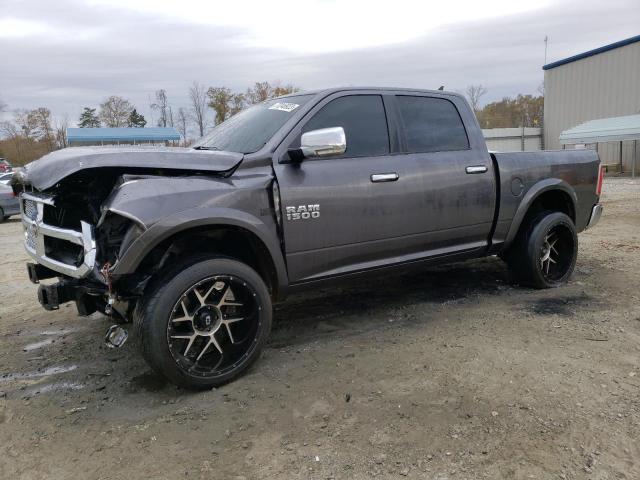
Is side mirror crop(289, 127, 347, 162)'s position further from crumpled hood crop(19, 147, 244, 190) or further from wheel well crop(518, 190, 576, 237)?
wheel well crop(518, 190, 576, 237)

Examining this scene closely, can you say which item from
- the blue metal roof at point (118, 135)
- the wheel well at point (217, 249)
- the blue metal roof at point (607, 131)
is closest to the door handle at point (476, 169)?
the wheel well at point (217, 249)

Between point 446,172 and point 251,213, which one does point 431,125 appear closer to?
point 446,172

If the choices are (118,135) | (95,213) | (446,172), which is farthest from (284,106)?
(118,135)

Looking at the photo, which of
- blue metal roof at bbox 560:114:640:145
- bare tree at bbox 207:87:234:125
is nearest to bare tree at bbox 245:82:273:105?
bare tree at bbox 207:87:234:125

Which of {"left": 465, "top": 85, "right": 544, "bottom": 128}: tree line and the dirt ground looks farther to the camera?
{"left": 465, "top": 85, "right": 544, "bottom": 128}: tree line

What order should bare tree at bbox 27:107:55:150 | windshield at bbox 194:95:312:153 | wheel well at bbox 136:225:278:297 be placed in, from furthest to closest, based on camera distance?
bare tree at bbox 27:107:55:150
windshield at bbox 194:95:312:153
wheel well at bbox 136:225:278:297

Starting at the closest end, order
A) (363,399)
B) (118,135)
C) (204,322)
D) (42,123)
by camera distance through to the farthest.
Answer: (363,399) → (204,322) → (118,135) → (42,123)

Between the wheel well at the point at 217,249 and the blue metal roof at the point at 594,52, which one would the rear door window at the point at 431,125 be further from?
the blue metal roof at the point at 594,52

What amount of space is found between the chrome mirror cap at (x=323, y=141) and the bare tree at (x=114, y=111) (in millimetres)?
69187

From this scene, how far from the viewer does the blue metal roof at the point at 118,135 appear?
129ft

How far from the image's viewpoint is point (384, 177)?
13.1 feet

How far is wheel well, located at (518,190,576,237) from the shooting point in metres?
5.25

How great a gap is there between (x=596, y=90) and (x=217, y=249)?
99.1ft

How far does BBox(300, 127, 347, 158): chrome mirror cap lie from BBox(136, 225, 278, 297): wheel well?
70 centimetres
